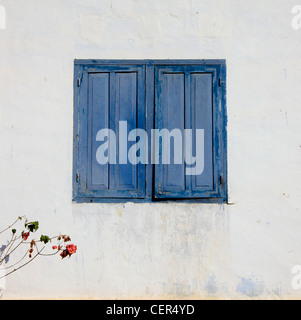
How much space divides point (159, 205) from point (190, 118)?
858 millimetres

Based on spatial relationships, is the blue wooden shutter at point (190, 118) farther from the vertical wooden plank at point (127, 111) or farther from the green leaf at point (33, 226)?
the green leaf at point (33, 226)

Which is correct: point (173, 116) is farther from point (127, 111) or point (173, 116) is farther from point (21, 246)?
point (21, 246)

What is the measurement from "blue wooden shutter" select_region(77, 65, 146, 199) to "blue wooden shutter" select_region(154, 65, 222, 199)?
0.61 ft

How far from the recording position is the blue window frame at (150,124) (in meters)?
3.88

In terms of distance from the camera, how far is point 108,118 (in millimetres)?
3941

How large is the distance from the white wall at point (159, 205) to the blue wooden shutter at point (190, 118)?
13 cm

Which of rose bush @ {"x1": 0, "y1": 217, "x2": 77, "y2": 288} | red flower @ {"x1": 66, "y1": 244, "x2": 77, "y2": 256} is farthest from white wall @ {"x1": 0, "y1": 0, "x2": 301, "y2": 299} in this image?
red flower @ {"x1": 66, "y1": 244, "x2": 77, "y2": 256}

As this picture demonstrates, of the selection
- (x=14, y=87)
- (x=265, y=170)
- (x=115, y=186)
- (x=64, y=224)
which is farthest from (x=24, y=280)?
(x=265, y=170)

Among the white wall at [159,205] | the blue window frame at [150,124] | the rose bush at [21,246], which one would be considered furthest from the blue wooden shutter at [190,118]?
the rose bush at [21,246]

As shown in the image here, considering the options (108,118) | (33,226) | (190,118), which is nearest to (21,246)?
(33,226)

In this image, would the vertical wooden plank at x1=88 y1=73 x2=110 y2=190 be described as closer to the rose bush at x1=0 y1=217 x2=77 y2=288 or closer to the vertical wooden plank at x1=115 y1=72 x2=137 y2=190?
the vertical wooden plank at x1=115 y1=72 x2=137 y2=190

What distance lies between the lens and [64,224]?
3.87 metres

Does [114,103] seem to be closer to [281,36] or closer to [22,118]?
[22,118]

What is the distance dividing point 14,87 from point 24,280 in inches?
70.6
